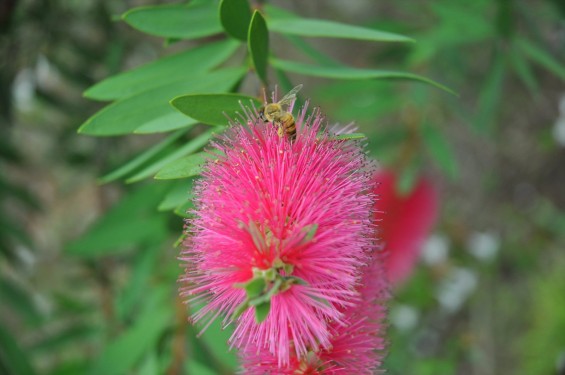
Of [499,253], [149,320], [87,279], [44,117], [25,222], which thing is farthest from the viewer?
[499,253]

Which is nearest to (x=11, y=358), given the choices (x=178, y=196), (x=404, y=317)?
(x=178, y=196)

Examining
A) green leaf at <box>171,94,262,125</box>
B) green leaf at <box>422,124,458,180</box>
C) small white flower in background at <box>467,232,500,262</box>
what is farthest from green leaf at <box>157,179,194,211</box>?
small white flower in background at <box>467,232,500,262</box>

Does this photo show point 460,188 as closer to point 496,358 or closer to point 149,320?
point 496,358

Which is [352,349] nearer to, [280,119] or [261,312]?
[261,312]

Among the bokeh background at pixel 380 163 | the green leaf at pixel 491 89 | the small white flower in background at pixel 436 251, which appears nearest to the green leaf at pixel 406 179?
the bokeh background at pixel 380 163

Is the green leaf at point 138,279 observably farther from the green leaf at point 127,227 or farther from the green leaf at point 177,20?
the green leaf at point 177,20

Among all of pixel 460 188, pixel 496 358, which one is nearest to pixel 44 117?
pixel 460 188

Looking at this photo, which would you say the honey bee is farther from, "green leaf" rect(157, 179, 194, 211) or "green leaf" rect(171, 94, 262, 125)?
"green leaf" rect(157, 179, 194, 211)
